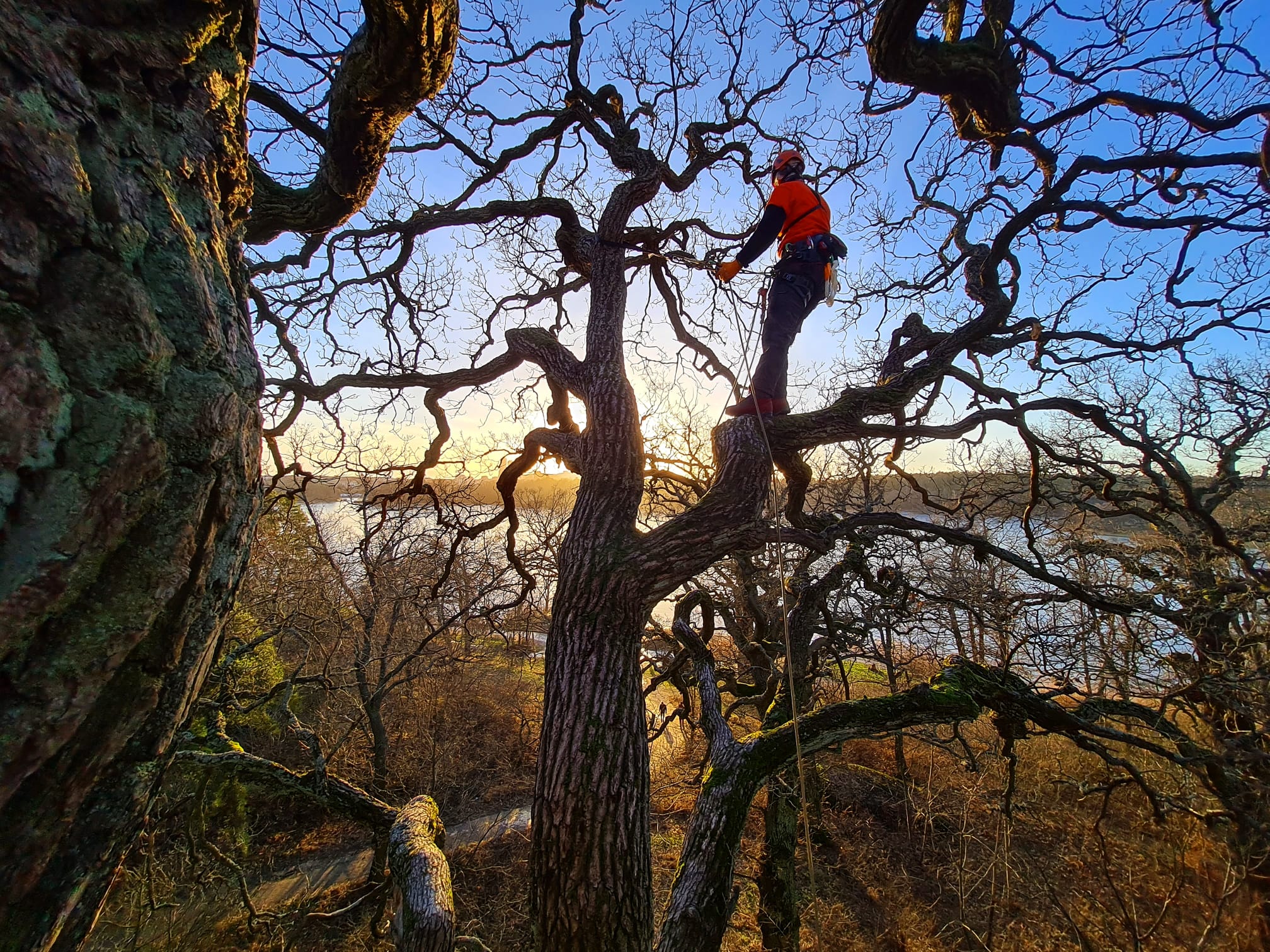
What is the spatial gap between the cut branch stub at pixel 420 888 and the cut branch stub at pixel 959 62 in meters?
4.72

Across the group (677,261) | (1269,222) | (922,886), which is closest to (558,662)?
(677,261)

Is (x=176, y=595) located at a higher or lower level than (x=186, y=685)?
higher

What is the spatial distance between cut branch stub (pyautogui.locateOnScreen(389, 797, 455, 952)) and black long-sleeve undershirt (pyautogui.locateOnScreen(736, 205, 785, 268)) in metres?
3.77

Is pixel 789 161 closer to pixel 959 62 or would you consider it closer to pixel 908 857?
pixel 959 62

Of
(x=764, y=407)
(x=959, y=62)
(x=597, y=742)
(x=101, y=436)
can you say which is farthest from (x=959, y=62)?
(x=597, y=742)

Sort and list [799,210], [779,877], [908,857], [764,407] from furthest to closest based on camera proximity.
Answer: [908,857] < [779,877] < [799,210] < [764,407]

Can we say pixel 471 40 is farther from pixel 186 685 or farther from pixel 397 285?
pixel 186 685

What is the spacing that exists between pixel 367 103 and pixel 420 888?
136 inches

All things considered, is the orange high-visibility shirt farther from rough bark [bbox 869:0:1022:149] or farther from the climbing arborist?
rough bark [bbox 869:0:1022:149]

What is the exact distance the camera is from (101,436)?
2.08ft

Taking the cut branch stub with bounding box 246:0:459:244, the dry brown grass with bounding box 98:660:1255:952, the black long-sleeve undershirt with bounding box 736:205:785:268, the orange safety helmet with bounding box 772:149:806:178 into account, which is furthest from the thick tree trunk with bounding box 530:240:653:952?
the dry brown grass with bounding box 98:660:1255:952

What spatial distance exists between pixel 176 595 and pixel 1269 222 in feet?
18.7

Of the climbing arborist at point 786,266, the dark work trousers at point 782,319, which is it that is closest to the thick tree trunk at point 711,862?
the climbing arborist at point 786,266

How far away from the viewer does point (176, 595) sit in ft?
2.37
